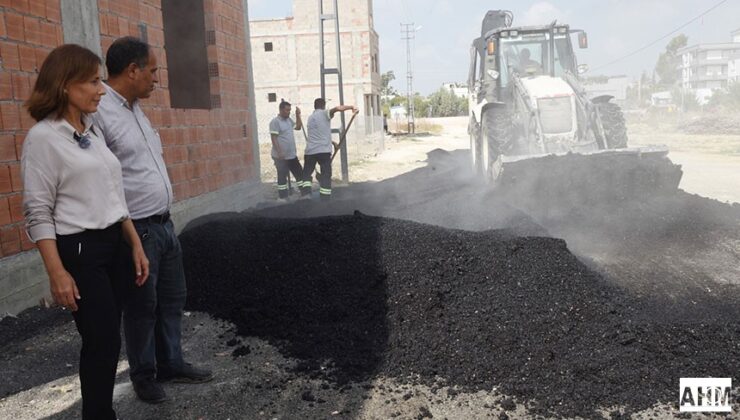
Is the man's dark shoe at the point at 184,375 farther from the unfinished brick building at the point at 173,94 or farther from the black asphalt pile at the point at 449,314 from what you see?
the unfinished brick building at the point at 173,94

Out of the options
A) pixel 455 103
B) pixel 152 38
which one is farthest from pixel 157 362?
pixel 455 103

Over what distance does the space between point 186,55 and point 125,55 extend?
5488mm

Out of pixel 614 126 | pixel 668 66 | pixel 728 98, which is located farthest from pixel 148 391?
pixel 668 66

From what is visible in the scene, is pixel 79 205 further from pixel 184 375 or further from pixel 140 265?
pixel 184 375

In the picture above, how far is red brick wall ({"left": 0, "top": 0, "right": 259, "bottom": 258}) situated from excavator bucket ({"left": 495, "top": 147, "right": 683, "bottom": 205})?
156 inches

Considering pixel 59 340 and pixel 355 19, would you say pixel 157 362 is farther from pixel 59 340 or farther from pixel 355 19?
Answer: pixel 355 19

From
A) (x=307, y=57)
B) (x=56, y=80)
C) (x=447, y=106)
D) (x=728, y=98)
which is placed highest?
(x=307, y=57)

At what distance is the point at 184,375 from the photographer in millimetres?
3322

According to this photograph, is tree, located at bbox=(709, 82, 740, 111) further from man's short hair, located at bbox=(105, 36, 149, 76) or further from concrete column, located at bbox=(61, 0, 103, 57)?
man's short hair, located at bbox=(105, 36, 149, 76)

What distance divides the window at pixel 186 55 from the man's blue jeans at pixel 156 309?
5.27 m

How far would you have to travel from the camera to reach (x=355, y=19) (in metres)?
34.0

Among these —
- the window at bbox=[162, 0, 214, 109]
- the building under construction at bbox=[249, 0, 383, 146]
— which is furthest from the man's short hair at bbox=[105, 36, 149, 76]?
the building under construction at bbox=[249, 0, 383, 146]

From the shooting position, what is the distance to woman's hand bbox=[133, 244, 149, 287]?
2.65m

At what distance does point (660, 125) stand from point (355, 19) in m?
19.0
